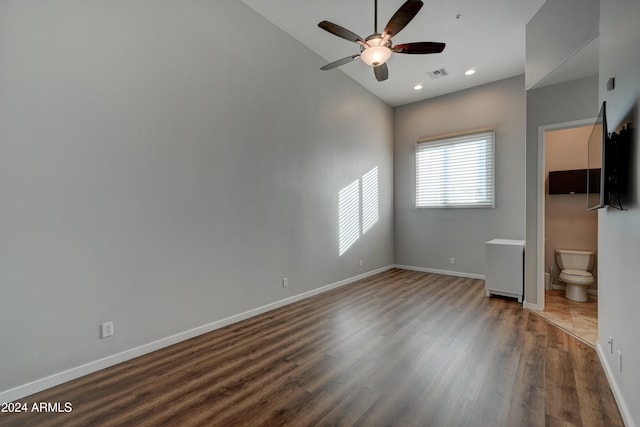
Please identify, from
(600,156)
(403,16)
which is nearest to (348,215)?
(403,16)

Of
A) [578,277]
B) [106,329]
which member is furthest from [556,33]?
[106,329]

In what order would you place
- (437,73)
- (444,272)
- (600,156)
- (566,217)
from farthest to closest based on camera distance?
(444,272), (437,73), (566,217), (600,156)

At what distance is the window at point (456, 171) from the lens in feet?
17.8

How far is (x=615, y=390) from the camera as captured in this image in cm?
199

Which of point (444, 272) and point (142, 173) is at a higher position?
point (142, 173)

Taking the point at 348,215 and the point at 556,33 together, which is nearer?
the point at 556,33

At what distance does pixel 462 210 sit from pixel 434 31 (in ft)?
10.6

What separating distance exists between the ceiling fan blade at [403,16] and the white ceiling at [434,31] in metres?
1.04

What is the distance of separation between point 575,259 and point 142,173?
579cm

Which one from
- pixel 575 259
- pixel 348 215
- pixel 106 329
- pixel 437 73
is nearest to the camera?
pixel 106 329

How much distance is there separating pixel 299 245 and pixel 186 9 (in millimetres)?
2991

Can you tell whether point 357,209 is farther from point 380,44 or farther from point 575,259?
point 575,259

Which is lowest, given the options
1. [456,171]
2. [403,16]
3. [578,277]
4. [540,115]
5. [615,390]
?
[615,390]

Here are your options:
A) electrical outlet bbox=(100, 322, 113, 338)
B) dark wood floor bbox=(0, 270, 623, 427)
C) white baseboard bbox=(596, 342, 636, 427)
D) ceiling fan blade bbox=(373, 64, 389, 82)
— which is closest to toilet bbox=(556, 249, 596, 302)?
dark wood floor bbox=(0, 270, 623, 427)
